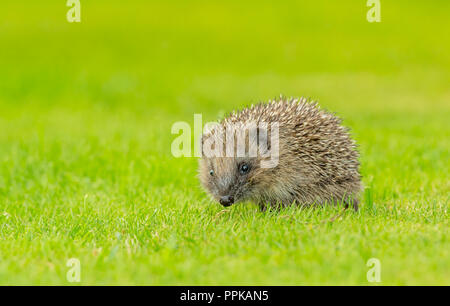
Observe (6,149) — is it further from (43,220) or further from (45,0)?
(45,0)

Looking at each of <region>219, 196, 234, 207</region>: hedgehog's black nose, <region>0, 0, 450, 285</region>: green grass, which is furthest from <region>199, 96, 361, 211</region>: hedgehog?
<region>0, 0, 450, 285</region>: green grass

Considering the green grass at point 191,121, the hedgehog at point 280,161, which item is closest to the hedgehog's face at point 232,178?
the hedgehog at point 280,161

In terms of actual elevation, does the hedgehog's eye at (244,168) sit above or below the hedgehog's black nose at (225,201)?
above

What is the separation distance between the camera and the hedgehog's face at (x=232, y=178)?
28.3 feet

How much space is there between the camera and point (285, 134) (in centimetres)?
926

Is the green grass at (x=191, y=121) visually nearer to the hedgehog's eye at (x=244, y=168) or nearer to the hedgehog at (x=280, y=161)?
the hedgehog at (x=280, y=161)

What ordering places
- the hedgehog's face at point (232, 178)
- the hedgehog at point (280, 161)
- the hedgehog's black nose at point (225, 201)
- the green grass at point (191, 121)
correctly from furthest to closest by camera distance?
the hedgehog at point (280, 161), the hedgehog's face at point (232, 178), the hedgehog's black nose at point (225, 201), the green grass at point (191, 121)

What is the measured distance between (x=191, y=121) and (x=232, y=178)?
11.7m

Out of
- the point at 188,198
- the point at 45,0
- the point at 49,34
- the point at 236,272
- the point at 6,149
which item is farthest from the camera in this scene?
the point at 45,0

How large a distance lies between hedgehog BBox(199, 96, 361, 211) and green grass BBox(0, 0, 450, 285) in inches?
19.4

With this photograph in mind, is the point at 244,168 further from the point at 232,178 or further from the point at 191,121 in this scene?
the point at 191,121

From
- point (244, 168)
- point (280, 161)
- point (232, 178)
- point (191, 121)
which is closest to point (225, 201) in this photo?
point (232, 178)

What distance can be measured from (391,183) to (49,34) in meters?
21.5

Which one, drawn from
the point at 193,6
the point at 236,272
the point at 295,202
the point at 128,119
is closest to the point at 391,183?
the point at 295,202
